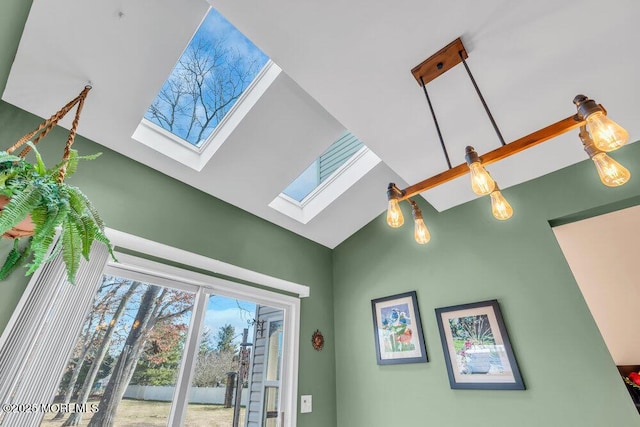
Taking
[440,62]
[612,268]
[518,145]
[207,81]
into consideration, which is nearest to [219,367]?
[207,81]

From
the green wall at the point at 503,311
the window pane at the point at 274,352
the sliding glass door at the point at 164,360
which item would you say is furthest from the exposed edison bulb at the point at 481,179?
the window pane at the point at 274,352

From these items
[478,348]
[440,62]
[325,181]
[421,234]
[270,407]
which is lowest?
[270,407]

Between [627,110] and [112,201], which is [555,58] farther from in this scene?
[112,201]

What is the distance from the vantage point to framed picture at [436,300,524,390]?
2027 millimetres

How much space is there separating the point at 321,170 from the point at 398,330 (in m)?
1.65

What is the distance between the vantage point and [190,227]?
2182 millimetres

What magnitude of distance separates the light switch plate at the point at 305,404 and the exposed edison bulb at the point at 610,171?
2535 mm

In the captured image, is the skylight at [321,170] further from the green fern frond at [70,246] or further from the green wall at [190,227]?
the green fern frond at [70,246]

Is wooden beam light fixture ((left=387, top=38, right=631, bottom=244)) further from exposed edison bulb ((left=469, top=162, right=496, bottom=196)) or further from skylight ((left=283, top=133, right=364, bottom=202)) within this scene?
skylight ((left=283, top=133, right=364, bottom=202))

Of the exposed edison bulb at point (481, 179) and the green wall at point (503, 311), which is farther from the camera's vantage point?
the green wall at point (503, 311)

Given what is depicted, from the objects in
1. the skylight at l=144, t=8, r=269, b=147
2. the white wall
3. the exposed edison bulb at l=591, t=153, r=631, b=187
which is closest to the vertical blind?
the skylight at l=144, t=8, r=269, b=147

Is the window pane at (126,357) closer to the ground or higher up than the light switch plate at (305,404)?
higher up

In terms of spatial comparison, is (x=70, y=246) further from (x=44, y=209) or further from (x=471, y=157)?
(x=471, y=157)

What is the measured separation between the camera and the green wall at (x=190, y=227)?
1.54 metres
